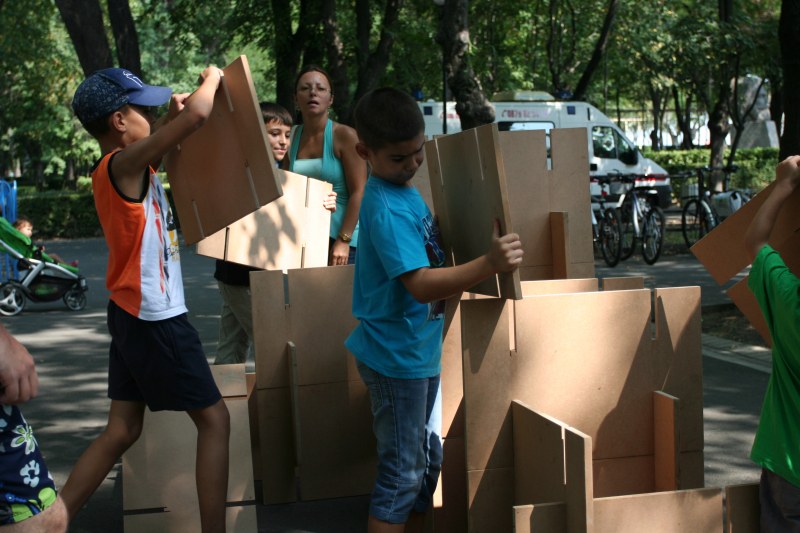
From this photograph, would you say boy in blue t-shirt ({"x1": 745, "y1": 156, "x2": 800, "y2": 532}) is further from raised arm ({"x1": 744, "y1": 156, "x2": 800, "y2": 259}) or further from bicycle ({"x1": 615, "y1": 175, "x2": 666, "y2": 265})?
bicycle ({"x1": 615, "y1": 175, "x2": 666, "y2": 265})

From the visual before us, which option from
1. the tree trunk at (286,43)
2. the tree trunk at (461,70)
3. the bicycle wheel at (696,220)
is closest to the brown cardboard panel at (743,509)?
the tree trunk at (461,70)

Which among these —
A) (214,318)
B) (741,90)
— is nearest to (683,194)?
(214,318)

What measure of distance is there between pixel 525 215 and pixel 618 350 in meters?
1.60

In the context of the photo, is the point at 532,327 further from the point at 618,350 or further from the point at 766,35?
the point at 766,35

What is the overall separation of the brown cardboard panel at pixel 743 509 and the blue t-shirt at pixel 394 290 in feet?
3.28

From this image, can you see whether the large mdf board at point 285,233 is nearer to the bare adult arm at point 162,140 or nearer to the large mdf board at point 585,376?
the bare adult arm at point 162,140

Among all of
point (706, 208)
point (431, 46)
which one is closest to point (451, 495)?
point (706, 208)

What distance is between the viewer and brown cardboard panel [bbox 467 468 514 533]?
3.59 metres

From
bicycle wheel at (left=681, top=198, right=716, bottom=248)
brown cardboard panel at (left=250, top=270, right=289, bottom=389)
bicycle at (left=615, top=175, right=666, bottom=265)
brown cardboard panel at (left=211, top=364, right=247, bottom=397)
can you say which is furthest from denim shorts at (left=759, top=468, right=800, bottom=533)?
bicycle wheel at (left=681, top=198, right=716, bottom=248)

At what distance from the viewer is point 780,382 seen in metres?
2.91

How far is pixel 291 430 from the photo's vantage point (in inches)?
189

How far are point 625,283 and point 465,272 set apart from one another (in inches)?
63.9

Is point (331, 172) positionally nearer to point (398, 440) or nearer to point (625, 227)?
point (398, 440)

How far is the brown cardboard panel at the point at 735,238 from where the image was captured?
3.19 metres
